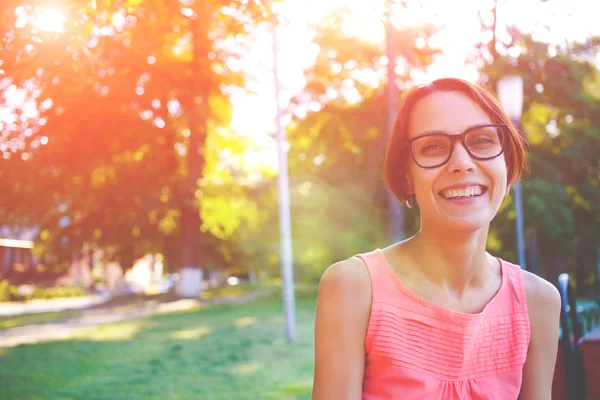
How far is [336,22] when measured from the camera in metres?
3.98

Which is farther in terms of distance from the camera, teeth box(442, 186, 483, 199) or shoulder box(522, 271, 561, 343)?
shoulder box(522, 271, 561, 343)

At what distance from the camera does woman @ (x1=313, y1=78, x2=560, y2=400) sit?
175 cm

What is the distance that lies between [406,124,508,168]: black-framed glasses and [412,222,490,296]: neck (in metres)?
0.20

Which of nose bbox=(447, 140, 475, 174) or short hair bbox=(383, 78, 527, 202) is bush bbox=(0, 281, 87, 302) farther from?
nose bbox=(447, 140, 475, 174)

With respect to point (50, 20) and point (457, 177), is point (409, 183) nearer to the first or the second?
point (457, 177)

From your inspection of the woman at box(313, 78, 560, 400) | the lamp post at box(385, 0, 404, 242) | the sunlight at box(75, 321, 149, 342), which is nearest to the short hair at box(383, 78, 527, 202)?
the woman at box(313, 78, 560, 400)

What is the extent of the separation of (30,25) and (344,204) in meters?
21.7

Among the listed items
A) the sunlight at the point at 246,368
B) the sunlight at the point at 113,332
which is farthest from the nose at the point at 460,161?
the sunlight at the point at 113,332

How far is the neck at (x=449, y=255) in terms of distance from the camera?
6.14 feet

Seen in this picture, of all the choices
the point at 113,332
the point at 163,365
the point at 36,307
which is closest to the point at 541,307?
the point at 163,365

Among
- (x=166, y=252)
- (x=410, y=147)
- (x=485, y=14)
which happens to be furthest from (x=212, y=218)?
(x=410, y=147)

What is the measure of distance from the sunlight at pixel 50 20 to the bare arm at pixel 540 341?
2.47 meters

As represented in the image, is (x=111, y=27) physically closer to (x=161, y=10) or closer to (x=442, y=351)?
(x=161, y=10)

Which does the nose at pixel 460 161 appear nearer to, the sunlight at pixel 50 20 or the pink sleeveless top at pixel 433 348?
the pink sleeveless top at pixel 433 348
